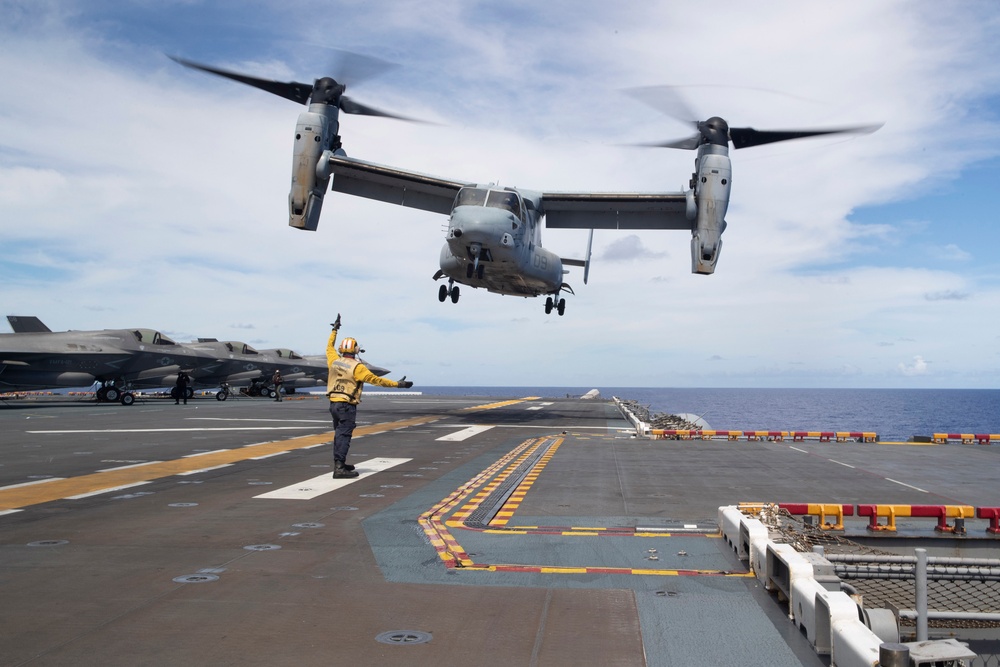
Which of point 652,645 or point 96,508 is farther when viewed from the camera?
point 96,508

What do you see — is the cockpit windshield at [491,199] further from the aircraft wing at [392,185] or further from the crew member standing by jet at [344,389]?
the crew member standing by jet at [344,389]

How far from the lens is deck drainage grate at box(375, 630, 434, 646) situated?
489cm

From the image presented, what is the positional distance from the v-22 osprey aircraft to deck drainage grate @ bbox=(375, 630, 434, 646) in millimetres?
23196

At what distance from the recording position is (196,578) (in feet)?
20.8

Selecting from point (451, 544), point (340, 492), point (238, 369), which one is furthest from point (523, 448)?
point (238, 369)

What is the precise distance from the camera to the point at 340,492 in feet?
37.8

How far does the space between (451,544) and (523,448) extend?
1225 centimetres

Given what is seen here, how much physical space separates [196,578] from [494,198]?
23.5 meters

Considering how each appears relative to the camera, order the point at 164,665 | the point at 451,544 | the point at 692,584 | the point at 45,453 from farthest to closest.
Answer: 1. the point at 45,453
2. the point at 451,544
3. the point at 692,584
4. the point at 164,665

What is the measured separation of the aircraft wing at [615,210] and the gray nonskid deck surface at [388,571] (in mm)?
20001

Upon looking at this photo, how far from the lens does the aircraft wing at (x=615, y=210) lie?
33.0 m

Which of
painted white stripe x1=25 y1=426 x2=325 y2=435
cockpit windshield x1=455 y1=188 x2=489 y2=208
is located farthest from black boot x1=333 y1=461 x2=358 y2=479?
cockpit windshield x1=455 y1=188 x2=489 y2=208

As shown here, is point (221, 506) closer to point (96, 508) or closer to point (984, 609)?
point (96, 508)

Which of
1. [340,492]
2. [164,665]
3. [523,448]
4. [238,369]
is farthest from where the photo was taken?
[238,369]
